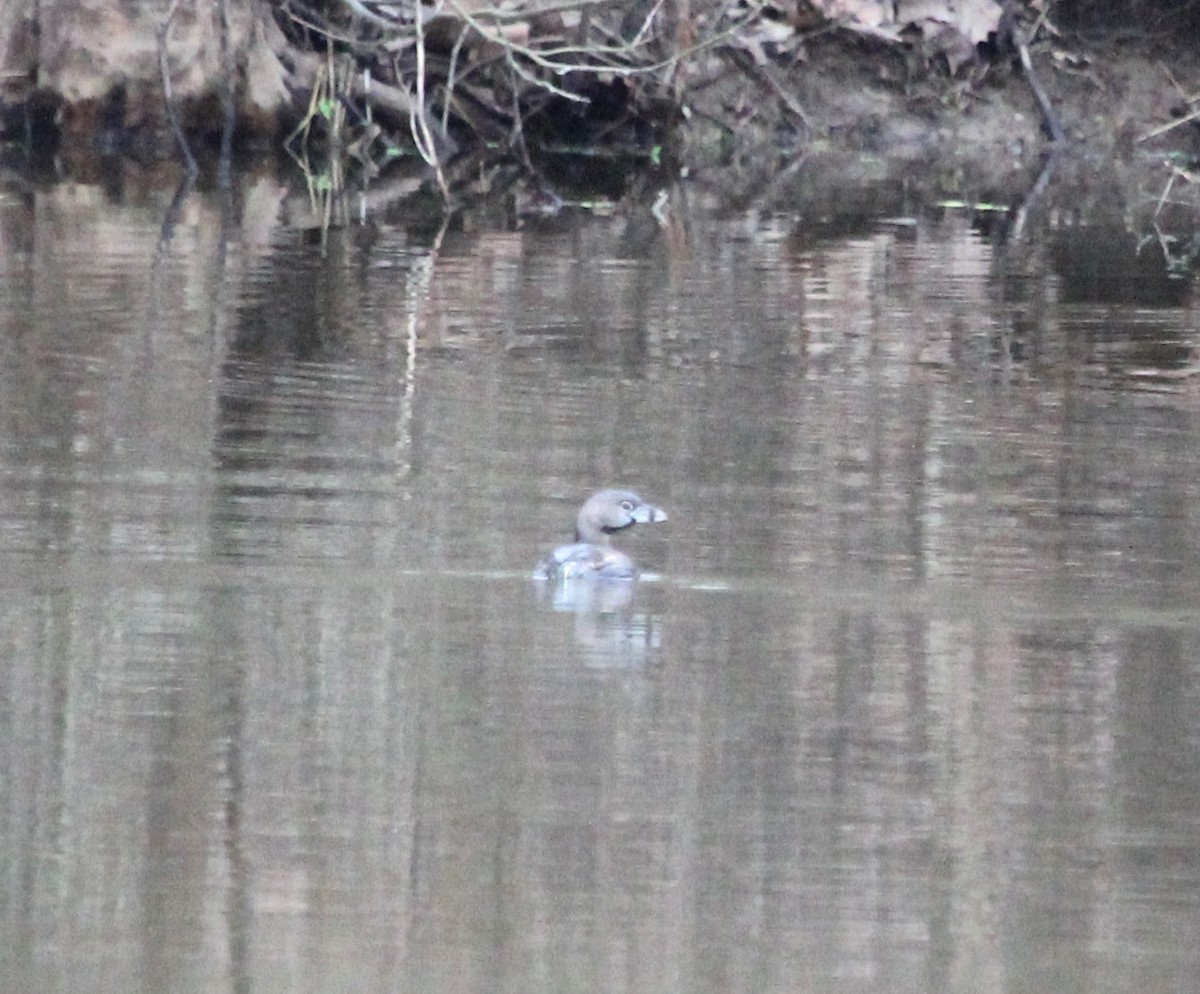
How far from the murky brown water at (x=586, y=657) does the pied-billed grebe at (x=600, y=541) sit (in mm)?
122

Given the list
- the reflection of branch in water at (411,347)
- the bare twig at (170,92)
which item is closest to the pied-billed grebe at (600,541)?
the reflection of branch in water at (411,347)

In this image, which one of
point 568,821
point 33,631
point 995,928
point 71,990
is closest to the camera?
point 71,990

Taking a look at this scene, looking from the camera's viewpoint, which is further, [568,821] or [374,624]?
[374,624]

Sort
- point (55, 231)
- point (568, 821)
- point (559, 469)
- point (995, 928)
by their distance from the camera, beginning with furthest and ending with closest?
point (55, 231) < point (559, 469) < point (568, 821) < point (995, 928)

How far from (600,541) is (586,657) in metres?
1.05

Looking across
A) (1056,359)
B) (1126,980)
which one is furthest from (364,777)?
(1056,359)

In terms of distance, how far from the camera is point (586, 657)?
807 cm

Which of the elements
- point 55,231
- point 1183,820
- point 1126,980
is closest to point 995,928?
point 1126,980

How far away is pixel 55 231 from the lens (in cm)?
1828

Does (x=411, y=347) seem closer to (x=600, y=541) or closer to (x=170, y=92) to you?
(x=600, y=541)

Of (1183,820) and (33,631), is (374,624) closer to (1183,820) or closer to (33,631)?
(33,631)

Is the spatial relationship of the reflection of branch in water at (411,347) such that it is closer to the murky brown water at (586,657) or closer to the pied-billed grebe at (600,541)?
the murky brown water at (586,657)

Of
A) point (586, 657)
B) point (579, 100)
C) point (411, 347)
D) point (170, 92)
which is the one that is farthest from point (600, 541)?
point (170, 92)

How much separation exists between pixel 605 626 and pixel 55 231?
10.5 meters
